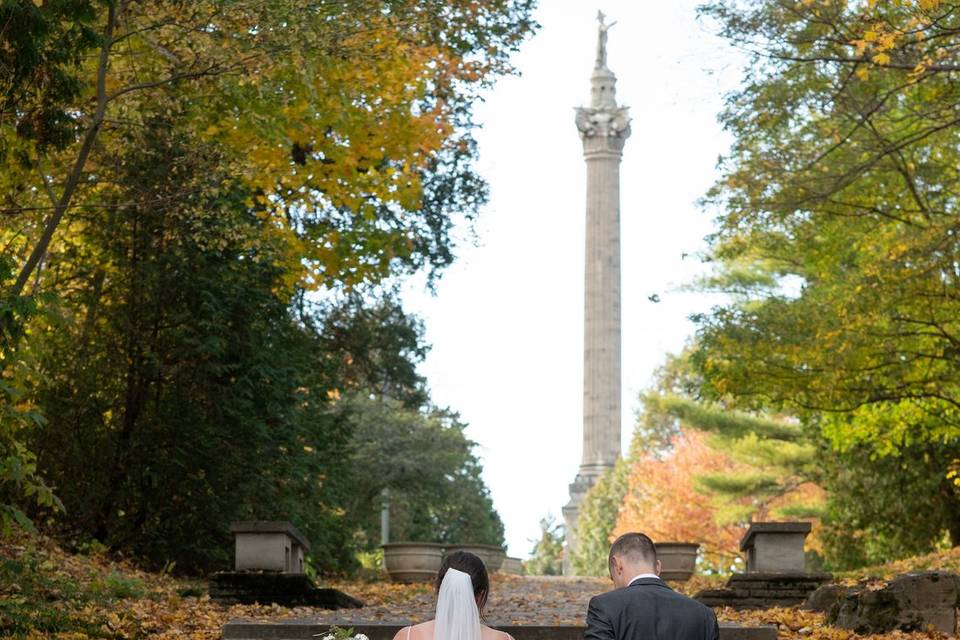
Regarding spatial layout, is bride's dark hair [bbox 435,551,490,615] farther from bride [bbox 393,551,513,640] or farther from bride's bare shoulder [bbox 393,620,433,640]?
bride's bare shoulder [bbox 393,620,433,640]

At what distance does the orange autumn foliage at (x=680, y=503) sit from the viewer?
1969 inches

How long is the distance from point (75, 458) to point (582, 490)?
154 feet

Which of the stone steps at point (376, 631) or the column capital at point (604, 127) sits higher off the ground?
the column capital at point (604, 127)

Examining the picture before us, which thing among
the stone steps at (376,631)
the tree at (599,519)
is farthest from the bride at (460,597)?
the tree at (599,519)

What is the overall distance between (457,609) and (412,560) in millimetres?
19696

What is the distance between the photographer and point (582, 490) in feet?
218

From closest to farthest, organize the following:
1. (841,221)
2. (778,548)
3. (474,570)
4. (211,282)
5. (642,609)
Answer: (642,609)
(474,570)
(778,548)
(211,282)
(841,221)

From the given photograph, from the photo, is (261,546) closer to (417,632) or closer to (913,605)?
(913,605)

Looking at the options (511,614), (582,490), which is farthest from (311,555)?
(582,490)

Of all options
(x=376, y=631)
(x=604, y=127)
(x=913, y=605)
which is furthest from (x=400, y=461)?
(x=604, y=127)

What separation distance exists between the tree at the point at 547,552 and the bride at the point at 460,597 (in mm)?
69607

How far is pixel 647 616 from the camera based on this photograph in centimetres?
592

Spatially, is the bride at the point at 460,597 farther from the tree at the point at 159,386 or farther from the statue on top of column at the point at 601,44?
the statue on top of column at the point at 601,44

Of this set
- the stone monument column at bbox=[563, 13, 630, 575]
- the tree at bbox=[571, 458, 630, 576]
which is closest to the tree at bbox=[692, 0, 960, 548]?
the tree at bbox=[571, 458, 630, 576]
